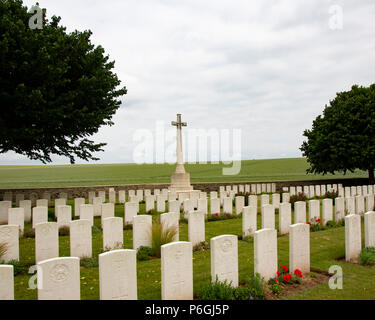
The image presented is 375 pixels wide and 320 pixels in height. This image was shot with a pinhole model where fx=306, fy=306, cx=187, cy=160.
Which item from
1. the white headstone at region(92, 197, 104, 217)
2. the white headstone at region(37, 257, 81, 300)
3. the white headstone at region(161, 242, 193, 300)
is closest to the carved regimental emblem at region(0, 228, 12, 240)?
the white headstone at region(37, 257, 81, 300)

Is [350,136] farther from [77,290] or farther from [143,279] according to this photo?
[77,290]

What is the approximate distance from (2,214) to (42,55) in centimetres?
556

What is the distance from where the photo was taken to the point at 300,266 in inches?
219

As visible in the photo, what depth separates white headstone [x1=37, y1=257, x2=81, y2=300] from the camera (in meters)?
3.33

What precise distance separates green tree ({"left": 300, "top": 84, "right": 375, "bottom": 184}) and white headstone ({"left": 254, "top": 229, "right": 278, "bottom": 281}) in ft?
60.9

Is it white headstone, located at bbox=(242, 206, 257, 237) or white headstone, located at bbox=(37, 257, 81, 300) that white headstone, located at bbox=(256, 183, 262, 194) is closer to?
white headstone, located at bbox=(242, 206, 257, 237)

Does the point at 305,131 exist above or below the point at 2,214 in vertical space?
above

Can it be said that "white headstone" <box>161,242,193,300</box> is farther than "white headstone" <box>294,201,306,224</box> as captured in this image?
No

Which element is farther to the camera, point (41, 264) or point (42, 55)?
point (42, 55)

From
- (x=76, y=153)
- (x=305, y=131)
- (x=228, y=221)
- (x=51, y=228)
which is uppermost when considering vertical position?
(x=305, y=131)

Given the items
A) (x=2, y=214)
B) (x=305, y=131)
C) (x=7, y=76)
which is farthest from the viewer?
(x=305, y=131)
